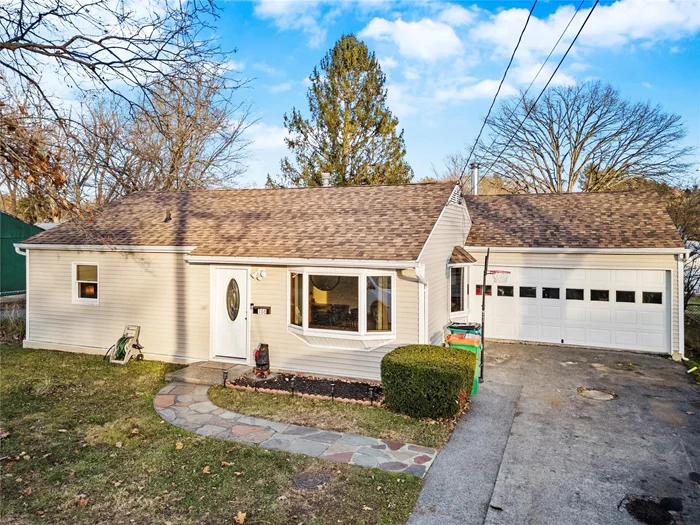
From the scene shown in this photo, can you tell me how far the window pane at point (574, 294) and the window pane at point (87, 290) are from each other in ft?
41.4

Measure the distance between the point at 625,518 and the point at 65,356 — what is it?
11818 mm

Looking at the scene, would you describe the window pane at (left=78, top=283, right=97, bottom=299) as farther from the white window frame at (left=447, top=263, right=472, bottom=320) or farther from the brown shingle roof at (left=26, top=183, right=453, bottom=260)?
the white window frame at (left=447, top=263, right=472, bottom=320)

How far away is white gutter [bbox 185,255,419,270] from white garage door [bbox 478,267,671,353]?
18.9 ft

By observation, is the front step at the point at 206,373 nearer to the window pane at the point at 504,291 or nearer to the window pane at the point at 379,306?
the window pane at the point at 379,306

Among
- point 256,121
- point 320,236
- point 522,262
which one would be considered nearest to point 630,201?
point 522,262

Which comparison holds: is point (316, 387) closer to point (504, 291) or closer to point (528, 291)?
point (504, 291)

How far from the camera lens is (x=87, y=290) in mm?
11633

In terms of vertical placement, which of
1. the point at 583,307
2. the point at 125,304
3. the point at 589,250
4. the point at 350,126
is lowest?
the point at 583,307

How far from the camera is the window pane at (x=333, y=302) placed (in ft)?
29.6

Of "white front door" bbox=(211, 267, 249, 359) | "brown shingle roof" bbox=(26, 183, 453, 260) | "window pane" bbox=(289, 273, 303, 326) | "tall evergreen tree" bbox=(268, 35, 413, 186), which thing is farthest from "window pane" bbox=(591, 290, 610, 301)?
"tall evergreen tree" bbox=(268, 35, 413, 186)

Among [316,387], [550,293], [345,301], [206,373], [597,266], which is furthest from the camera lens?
[550,293]

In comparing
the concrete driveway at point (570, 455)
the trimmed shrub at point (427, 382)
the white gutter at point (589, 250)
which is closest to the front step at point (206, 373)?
the trimmed shrub at point (427, 382)

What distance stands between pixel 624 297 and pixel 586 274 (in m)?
1.08

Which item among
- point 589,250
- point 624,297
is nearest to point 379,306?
point 589,250
